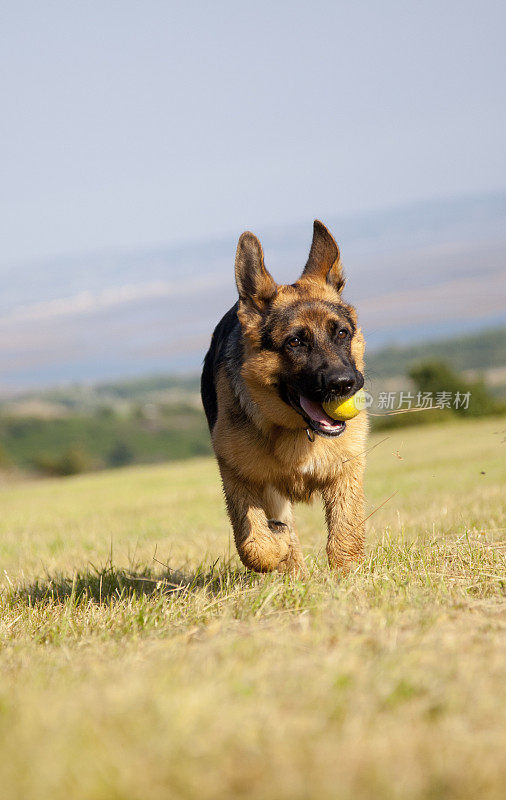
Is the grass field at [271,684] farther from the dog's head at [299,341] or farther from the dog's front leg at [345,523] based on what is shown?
the dog's head at [299,341]

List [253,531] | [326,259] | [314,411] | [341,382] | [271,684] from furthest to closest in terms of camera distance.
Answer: [326,259] → [253,531] → [314,411] → [341,382] → [271,684]

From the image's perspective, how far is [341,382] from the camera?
445 centimetres

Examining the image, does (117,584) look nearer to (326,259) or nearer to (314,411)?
(314,411)

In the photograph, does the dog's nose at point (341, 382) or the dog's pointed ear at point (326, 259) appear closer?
the dog's nose at point (341, 382)

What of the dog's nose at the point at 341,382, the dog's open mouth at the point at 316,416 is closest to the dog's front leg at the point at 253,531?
the dog's open mouth at the point at 316,416

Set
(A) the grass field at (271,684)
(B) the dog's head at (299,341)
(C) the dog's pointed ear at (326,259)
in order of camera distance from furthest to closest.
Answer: (C) the dog's pointed ear at (326,259)
(B) the dog's head at (299,341)
(A) the grass field at (271,684)

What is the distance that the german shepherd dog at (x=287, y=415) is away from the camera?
4762mm

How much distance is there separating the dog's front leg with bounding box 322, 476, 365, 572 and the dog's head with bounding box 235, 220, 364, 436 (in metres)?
0.59

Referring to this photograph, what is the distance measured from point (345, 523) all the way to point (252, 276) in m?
1.75

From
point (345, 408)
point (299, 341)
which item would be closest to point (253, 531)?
point (345, 408)

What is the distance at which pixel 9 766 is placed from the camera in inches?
82.3

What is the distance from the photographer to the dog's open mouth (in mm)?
4664

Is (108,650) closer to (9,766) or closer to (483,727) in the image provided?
(9,766)

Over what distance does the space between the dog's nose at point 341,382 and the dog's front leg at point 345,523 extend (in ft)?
2.86
